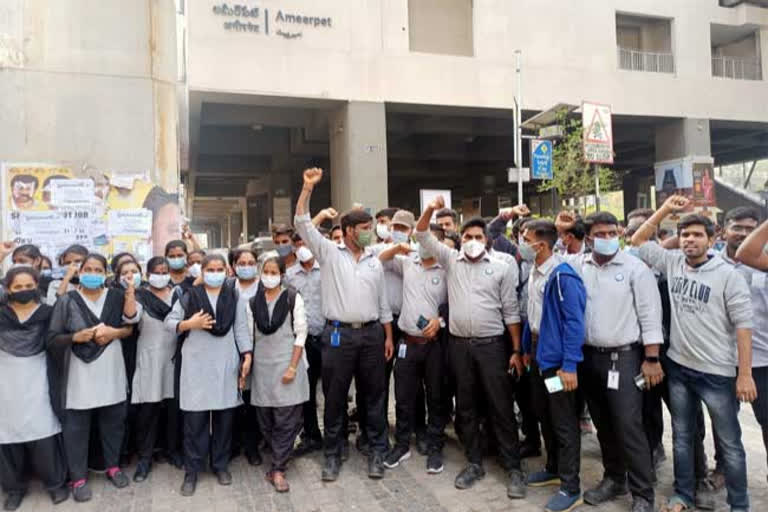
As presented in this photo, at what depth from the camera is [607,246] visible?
3609 mm

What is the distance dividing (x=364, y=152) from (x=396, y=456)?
10.3 meters

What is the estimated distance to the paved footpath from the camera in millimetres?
3762

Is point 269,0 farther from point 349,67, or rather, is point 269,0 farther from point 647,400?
point 647,400

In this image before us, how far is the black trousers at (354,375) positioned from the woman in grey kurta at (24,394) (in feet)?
6.39

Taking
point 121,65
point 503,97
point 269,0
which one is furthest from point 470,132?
point 121,65

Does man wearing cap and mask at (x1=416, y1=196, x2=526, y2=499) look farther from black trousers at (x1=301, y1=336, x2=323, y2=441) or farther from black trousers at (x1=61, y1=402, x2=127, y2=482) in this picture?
black trousers at (x1=61, y1=402, x2=127, y2=482)

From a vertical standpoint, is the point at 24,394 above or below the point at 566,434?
above

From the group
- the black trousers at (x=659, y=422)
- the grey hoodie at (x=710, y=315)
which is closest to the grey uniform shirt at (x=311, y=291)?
the black trousers at (x=659, y=422)

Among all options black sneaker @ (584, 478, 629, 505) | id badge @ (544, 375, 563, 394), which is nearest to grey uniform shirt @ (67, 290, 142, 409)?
id badge @ (544, 375, 563, 394)

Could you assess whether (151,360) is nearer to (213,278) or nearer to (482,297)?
(213,278)

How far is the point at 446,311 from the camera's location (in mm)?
4430

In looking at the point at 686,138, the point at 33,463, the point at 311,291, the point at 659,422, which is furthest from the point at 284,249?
the point at 686,138

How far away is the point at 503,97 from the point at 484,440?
39.8 feet

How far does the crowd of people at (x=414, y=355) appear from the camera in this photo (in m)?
3.51
